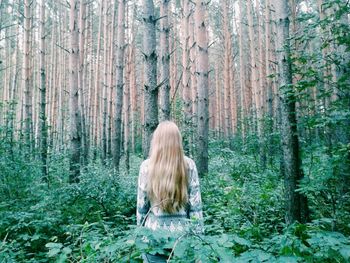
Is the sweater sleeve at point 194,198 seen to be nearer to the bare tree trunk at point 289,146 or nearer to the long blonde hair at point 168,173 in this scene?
the long blonde hair at point 168,173

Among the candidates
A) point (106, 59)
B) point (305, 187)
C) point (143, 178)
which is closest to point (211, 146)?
point (106, 59)

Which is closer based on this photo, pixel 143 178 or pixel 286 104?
pixel 143 178

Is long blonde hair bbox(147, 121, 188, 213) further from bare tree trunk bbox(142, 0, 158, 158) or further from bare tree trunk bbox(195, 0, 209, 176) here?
bare tree trunk bbox(195, 0, 209, 176)

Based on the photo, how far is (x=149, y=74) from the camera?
419 cm

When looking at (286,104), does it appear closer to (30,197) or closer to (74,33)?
(30,197)

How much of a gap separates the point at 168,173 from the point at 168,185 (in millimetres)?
84

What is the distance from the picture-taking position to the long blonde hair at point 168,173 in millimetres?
2273

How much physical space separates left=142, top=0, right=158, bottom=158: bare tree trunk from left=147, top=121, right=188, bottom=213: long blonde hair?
5.73ft

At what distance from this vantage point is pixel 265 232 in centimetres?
388

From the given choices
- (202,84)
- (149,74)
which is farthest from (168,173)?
(202,84)

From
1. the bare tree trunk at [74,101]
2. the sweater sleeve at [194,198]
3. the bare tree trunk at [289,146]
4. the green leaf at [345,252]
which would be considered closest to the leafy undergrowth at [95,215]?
the bare tree trunk at [289,146]

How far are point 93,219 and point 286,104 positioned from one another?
3.29m

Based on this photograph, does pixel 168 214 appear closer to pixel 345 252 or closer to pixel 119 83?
pixel 345 252

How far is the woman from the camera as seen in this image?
228 cm
